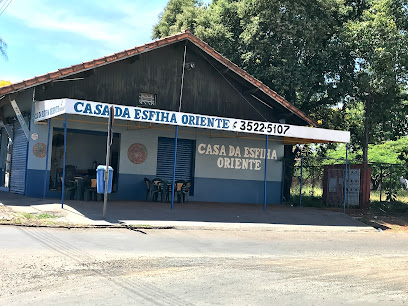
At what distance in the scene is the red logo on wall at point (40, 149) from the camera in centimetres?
1684

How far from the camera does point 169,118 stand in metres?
15.1

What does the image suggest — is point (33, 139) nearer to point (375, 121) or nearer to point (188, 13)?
point (188, 13)

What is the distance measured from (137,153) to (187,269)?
10.9 meters

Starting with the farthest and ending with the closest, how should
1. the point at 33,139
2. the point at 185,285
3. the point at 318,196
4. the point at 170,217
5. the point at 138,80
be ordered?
the point at 318,196, the point at 138,80, the point at 33,139, the point at 170,217, the point at 185,285

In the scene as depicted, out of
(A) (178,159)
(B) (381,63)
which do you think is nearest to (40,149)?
(A) (178,159)

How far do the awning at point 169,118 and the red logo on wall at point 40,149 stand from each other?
946mm

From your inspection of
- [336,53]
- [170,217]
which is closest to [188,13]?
[336,53]

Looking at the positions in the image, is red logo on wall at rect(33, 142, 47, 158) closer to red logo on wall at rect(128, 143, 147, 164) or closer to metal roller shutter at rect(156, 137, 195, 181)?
red logo on wall at rect(128, 143, 147, 164)

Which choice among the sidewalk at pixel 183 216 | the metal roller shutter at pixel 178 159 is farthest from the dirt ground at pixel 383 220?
the metal roller shutter at pixel 178 159

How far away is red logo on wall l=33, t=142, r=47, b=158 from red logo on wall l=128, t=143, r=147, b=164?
10.4 feet

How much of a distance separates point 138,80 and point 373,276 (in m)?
12.1

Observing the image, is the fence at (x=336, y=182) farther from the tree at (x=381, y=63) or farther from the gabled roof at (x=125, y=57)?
the gabled roof at (x=125, y=57)

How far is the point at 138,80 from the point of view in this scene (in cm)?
1808

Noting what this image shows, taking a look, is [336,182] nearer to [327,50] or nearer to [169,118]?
[327,50]
